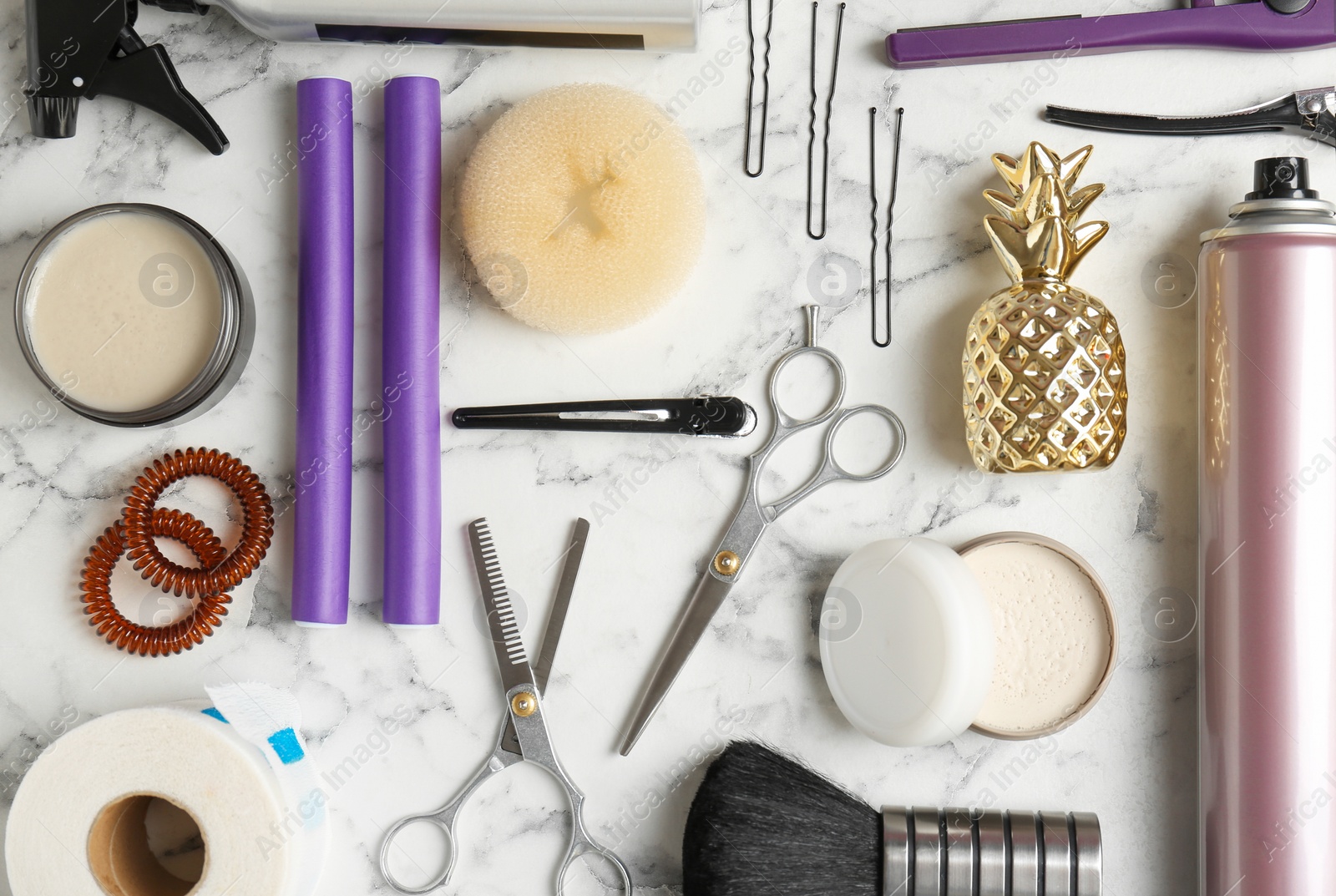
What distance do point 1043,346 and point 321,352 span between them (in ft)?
1.75

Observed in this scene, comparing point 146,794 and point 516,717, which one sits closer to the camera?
point 146,794

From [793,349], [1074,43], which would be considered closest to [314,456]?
[793,349]

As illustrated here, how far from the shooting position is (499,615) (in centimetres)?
72

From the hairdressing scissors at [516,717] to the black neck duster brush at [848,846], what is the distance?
0.32 feet

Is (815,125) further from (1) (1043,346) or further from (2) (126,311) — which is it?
(2) (126,311)

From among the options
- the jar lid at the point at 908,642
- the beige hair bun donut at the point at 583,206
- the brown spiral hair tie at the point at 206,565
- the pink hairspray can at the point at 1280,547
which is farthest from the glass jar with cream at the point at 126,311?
the pink hairspray can at the point at 1280,547

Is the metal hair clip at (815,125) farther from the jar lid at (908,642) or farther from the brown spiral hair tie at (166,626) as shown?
the brown spiral hair tie at (166,626)

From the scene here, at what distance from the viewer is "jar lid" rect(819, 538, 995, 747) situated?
0.64m

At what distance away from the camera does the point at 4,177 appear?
75cm

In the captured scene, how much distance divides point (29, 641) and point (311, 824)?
0.95ft

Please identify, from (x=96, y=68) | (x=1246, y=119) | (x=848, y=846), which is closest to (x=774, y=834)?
(x=848, y=846)

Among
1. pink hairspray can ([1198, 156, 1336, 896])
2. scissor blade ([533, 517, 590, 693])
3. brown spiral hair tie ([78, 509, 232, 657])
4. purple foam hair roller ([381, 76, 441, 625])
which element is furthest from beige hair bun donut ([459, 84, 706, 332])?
pink hairspray can ([1198, 156, 1336, 896])

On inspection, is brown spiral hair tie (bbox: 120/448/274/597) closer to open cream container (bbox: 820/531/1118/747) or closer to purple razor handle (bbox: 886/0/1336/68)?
open cream container (bbox: 820/531/1118/747)

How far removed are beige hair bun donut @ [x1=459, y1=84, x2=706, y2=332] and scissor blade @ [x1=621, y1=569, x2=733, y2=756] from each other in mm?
228
